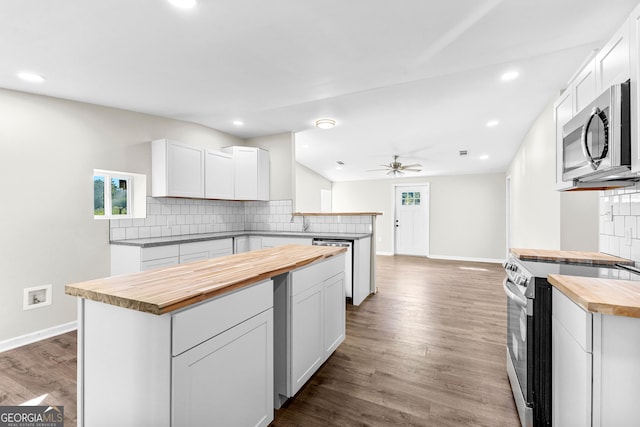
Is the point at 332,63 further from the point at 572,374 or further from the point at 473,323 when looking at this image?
the point at 473,323

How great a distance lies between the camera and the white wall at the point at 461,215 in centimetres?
670

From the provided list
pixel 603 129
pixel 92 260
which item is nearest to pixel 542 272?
pixel 603 129

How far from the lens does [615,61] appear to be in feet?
4.51

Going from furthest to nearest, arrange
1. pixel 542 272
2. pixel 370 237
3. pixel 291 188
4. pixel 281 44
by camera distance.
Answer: pixel 291 188 < pixel 370 237 < pixel 281 44 < pixel 542 272

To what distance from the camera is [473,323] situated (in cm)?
300

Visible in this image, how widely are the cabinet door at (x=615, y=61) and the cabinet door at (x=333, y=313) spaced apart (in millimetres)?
1938

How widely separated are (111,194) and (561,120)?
4.37 m

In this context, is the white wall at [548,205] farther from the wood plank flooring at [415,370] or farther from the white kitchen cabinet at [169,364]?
the white kitchen cabinet at [169,364]

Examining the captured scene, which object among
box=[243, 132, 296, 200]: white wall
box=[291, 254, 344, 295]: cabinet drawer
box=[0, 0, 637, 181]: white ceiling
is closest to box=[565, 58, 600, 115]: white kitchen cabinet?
box=[0, 0, 637, 181]: white ceiling

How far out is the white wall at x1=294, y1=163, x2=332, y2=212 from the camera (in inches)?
279

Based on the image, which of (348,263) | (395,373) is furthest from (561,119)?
(348,263)

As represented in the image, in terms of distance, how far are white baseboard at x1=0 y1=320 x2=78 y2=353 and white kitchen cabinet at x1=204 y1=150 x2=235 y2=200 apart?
199 cm

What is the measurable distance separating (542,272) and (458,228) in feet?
19.6

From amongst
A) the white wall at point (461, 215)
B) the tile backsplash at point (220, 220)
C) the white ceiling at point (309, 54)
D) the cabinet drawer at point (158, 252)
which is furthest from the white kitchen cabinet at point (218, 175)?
the white wall at point (461, 215)
